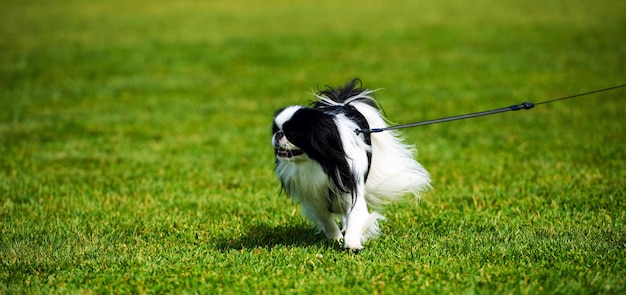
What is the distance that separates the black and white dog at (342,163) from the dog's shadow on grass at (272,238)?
0.28 metres

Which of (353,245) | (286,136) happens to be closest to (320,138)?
(286,136)

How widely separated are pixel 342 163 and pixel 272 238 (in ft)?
4.96

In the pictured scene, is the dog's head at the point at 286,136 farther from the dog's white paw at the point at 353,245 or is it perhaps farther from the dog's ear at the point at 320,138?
the dog's white paw at the point at 353,245

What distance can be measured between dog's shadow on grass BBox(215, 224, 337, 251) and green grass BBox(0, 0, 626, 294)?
3 centimetres

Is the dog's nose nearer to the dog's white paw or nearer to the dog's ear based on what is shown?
the dog's ear

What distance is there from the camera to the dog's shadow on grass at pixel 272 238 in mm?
6457

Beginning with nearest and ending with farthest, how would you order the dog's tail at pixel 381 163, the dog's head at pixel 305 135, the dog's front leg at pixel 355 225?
the dog's head at pixel 305 135 < the dog's front leg at pixel 355 225 < the dog's tail at pixel 381 163

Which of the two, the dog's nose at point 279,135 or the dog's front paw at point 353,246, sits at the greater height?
the dog's nose at point 279,135

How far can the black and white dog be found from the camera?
5.51 meters

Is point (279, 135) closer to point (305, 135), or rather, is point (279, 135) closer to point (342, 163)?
point (305, 135)

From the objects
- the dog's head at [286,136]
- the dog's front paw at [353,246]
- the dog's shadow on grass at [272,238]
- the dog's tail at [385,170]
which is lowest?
the dog's shadow on grass at [272,238]

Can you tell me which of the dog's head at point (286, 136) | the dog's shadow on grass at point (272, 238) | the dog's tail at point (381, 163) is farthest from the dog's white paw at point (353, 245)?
the dog's head at point (286, 136)

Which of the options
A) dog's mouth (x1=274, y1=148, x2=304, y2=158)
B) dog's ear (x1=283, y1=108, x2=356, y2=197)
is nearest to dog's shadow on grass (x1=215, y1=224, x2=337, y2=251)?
dog's ear (x1=283, y1=108, x2=356, y2=197)

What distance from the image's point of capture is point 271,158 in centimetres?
1067
